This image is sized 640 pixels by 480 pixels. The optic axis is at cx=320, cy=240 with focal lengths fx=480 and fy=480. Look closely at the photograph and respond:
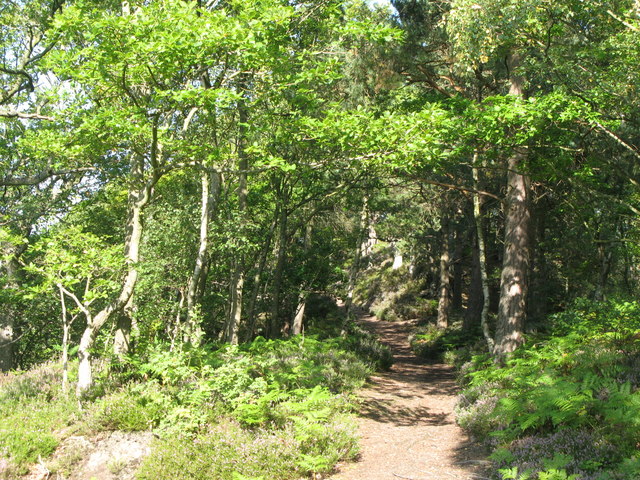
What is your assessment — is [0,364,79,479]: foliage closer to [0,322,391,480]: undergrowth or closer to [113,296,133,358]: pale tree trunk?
[0,322,391,480]: undergrowth

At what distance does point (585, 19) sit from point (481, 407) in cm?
780

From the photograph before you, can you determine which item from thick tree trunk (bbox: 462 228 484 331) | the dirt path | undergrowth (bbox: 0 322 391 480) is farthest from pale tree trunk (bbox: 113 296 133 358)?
thick tree trunk (bbox: 462 228 484 331)

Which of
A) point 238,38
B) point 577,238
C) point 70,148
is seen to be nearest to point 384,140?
point 238,38

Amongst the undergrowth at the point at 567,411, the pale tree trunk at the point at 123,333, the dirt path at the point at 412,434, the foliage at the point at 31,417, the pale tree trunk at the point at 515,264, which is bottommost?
the dirt path at the point at 412,434

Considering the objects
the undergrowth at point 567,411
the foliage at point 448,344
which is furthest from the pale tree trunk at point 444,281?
the undergrowth at point 567,411

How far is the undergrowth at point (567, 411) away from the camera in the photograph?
4.99m

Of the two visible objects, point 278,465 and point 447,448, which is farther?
point 447,448

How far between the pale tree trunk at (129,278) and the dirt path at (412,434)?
4.76 m

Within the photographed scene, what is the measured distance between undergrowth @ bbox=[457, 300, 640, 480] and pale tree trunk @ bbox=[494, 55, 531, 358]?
137cm

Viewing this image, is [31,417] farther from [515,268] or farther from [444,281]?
[444,281]

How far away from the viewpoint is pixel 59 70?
7223 millimetres

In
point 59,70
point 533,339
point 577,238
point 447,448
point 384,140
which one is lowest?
point 447,448

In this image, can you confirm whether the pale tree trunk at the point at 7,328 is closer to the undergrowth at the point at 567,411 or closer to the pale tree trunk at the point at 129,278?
the pale tree trunk at the point at 129,278

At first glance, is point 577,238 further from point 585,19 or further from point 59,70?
point 59,70
